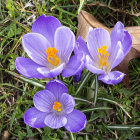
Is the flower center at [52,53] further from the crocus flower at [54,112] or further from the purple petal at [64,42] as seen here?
the crocus flower at [54,112]

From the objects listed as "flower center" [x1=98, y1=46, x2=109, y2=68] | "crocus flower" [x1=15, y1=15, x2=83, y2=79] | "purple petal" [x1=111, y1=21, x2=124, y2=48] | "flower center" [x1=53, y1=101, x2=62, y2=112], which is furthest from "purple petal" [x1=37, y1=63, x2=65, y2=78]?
"purple petal" [x1=111, y1=21, x2=124, y2=48]

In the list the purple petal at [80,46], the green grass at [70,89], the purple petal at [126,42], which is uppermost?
the purple petal at [126,42]

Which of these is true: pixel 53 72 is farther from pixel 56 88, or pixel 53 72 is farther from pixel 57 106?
pixel 57 106

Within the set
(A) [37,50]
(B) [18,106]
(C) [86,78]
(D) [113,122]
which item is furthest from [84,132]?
(A) [37,50]

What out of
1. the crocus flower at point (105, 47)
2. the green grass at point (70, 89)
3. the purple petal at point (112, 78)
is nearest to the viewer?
the purple petal at point (112, 78)

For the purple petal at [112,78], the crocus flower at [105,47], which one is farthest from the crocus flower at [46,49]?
the purple petal at [112,78]

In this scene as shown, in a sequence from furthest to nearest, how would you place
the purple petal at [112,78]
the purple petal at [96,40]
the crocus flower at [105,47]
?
the purple petal at [96,40] → the crocus flower at [105,47] → the purple petal at [112,78]

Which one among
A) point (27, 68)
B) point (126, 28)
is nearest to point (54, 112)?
point (27, 68)

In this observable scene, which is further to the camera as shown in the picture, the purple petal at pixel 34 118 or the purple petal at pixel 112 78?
the purple petal at pixel 34 118
